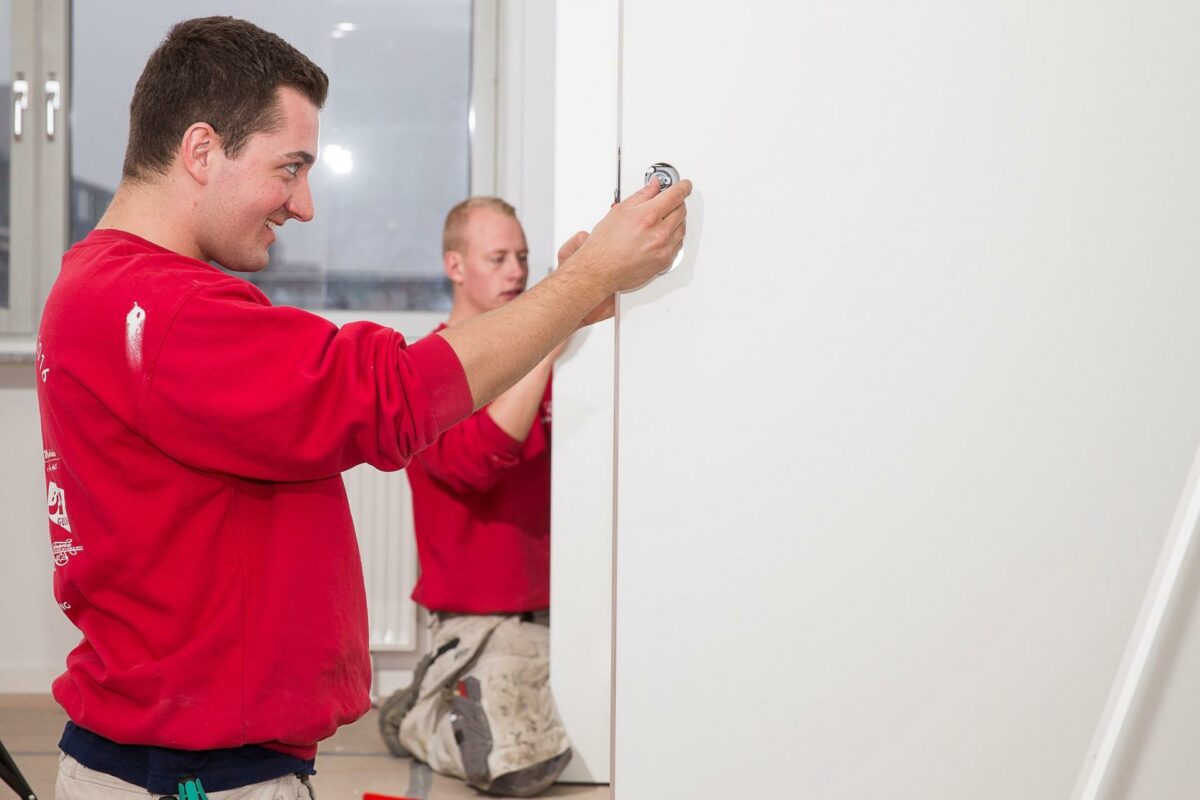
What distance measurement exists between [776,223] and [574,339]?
1281 mm

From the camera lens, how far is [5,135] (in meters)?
3.13

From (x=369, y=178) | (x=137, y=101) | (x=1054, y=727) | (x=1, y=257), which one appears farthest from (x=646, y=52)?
(x=1, y=257)

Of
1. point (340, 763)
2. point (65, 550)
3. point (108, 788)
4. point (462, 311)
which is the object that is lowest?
point (340, 763)

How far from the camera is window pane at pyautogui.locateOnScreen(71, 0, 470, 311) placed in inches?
125

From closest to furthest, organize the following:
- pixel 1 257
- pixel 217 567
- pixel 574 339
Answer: pixel 217 567
pixel 574 339
pixel 1 257

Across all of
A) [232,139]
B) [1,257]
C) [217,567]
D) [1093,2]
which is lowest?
[217,567]

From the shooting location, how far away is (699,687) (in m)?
1.11

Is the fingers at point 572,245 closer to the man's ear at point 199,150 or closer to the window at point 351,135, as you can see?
the man's ear at point 199,150

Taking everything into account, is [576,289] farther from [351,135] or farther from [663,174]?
[351,135]

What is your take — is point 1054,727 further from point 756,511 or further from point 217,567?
point 217,567

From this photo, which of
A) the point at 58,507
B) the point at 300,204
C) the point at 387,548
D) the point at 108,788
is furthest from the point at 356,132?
the point at 108,788

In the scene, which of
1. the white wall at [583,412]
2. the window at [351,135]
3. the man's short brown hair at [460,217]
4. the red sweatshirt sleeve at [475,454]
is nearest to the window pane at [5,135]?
the window at [351,135]

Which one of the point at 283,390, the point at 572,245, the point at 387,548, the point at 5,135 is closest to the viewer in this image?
the point at 283,390

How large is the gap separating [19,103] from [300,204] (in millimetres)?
2384
